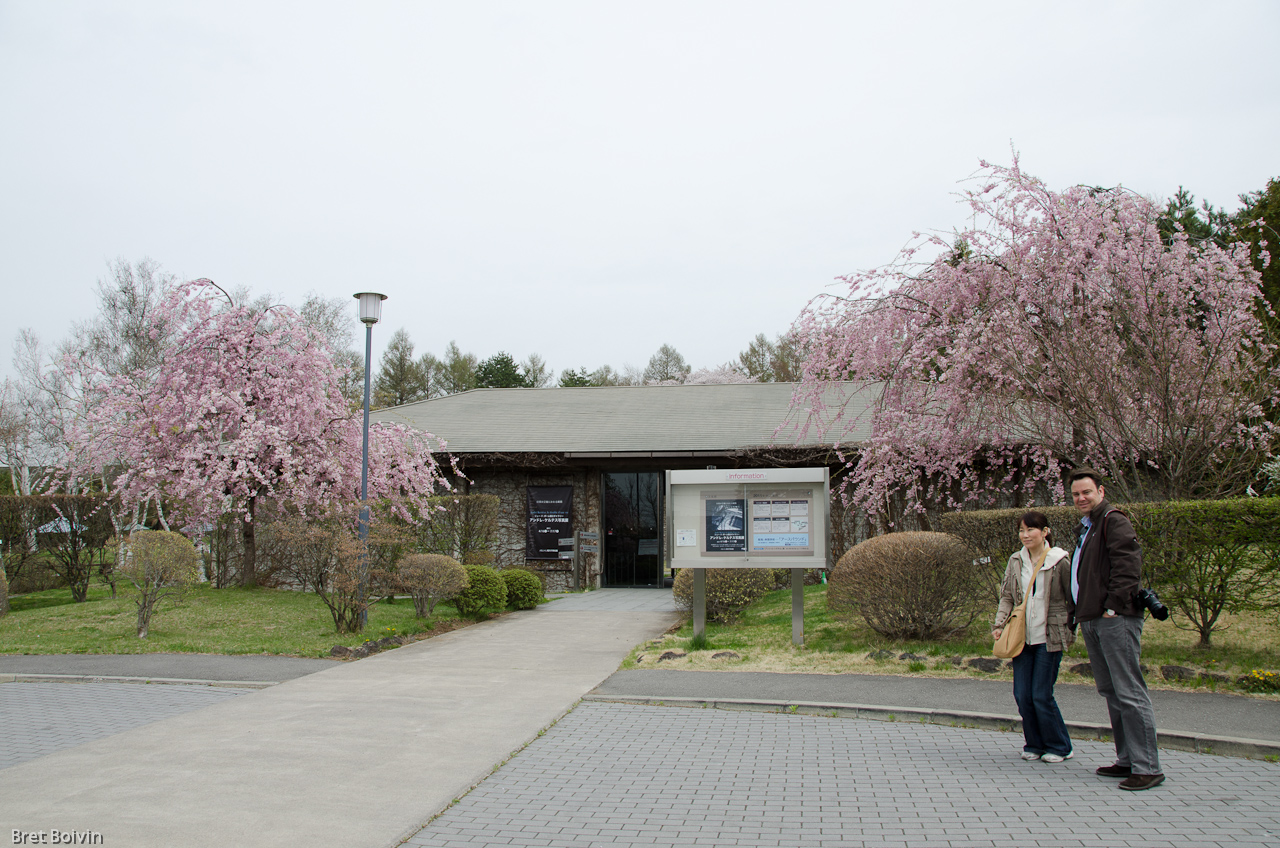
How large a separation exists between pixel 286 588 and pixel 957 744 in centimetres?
1585

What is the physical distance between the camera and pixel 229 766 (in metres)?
5.54

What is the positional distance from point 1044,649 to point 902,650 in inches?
154

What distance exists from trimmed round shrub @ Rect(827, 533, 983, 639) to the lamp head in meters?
7.56

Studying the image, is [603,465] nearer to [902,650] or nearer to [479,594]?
[479,594]

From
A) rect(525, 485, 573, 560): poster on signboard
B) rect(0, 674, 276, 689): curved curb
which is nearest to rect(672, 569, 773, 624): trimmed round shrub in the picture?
rect(0, 674, 276, 689): curved curb

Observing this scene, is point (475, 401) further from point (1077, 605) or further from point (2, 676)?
point (1077, 605)

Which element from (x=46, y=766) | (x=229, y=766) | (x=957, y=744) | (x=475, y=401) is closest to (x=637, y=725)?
(x=957, y=744)

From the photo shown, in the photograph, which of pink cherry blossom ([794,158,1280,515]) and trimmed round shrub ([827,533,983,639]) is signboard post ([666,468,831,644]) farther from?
pink cherry blossom ([794,158,1280,515])

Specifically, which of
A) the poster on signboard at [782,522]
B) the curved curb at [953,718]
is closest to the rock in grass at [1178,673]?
the curved curb at [953,718]

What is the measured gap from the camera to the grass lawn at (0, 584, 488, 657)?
35.0ft

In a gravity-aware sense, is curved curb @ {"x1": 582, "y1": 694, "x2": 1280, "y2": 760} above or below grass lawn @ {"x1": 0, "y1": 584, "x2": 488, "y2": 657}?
above

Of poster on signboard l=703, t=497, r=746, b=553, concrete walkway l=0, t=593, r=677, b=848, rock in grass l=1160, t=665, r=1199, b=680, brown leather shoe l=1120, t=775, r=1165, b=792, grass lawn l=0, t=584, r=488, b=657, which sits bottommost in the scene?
grass lawn l=0, t=584, r=488, b=657

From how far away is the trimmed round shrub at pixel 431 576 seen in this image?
1223 cm

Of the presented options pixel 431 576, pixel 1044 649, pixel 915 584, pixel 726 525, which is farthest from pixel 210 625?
pixel 1044 649
